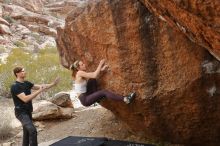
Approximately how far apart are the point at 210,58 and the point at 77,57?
2.70m

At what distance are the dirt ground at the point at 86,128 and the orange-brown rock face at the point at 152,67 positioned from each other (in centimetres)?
113

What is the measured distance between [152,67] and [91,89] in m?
1.32

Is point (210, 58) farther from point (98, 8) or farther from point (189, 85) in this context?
point (98, 8)

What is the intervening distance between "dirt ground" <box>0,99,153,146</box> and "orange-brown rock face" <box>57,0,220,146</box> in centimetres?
113

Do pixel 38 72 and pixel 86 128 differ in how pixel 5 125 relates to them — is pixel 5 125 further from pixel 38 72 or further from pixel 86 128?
pixel 38 72

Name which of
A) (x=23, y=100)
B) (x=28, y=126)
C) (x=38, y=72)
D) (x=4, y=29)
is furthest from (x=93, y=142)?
(x=4, y=29)

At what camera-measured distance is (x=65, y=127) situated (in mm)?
9844

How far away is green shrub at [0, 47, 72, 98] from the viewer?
14648 millimetres

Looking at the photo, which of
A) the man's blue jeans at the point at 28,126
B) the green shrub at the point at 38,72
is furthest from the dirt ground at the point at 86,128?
the green shrub at the point at 38,72

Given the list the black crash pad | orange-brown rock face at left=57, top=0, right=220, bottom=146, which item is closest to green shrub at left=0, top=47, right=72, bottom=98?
the black crash pad

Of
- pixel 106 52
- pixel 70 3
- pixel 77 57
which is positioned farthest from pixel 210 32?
pixel 70 3

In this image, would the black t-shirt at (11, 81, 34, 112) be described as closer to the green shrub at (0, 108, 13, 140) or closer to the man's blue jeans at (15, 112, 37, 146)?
the man's blue jeans at (15, 112, 37, 146)

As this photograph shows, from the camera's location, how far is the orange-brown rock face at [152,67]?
6000 mm

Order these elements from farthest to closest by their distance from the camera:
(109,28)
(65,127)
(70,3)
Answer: (70,3) < (65,127) < (109,28)
